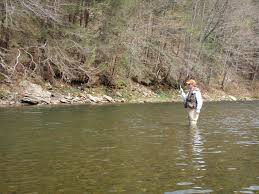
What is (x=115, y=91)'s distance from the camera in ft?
130

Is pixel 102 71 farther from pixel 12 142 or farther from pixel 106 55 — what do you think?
pixel 12 142

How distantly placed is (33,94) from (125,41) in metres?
10.9

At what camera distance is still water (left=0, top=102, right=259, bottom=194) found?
8.91 meters

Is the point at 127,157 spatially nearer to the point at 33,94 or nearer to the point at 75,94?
the point at 33,94

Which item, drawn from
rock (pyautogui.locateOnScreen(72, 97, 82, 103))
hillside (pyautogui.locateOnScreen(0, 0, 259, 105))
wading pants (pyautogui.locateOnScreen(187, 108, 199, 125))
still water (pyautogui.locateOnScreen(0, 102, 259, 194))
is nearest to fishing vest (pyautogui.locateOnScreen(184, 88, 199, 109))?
wading pants (pyautogui.locateOnScreen(187, 108, 199, 125))

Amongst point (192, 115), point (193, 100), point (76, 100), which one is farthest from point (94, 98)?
point (193, 100)

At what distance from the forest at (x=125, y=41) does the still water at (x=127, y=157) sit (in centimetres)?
1411

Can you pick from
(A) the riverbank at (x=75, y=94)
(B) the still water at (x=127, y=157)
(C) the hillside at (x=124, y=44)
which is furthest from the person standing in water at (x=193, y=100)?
(A) the riverbank at (x=75, y=94)

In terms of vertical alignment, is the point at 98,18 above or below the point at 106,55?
above

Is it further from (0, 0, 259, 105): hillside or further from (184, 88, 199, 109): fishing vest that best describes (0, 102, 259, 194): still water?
(0, 0, 259, 105): hillside

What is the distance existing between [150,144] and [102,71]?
26.4m

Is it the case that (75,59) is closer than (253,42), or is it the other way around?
(75,59)

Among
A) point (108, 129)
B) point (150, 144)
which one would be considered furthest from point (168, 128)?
point (150, 144)

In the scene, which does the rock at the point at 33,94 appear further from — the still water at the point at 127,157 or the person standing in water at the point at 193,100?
the person standing in water at the point at 193,100
